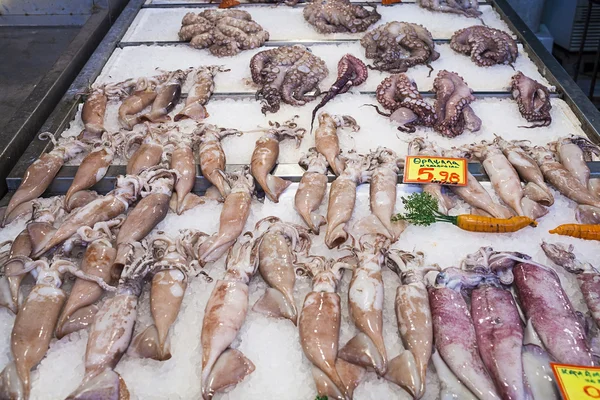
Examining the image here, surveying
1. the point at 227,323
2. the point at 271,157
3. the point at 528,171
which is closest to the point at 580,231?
the point at 528,171

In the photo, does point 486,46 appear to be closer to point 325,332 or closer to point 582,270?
point 582,270

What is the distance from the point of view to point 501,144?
3.50m

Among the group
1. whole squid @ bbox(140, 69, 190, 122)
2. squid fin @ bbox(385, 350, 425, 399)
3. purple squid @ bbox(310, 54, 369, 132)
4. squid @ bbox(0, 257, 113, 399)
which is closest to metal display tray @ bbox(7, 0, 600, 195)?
whole squid @ bbox(140, 69, 190, 122)

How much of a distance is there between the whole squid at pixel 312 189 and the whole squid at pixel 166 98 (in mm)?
1204

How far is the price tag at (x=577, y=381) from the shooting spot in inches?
76.9

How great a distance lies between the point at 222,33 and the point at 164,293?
10.3 feet

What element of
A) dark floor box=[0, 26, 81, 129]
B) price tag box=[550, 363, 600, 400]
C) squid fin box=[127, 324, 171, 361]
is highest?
price tag box=[550, 363, 600, 400]

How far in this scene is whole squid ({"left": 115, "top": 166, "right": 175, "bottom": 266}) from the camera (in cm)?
285

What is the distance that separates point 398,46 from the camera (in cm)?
474

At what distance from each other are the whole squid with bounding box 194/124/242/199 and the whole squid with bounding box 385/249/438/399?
1130mm

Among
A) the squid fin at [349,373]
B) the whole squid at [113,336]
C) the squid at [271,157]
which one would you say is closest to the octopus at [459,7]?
the squid at [271,157]

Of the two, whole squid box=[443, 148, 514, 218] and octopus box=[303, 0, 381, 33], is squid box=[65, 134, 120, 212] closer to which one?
whole squid box=[443, 148, 514, 218]

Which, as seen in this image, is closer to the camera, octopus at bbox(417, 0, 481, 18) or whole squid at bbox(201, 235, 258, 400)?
whole squid at bbox(201, 235, 258, 400)

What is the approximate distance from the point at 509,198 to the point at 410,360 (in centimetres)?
136
